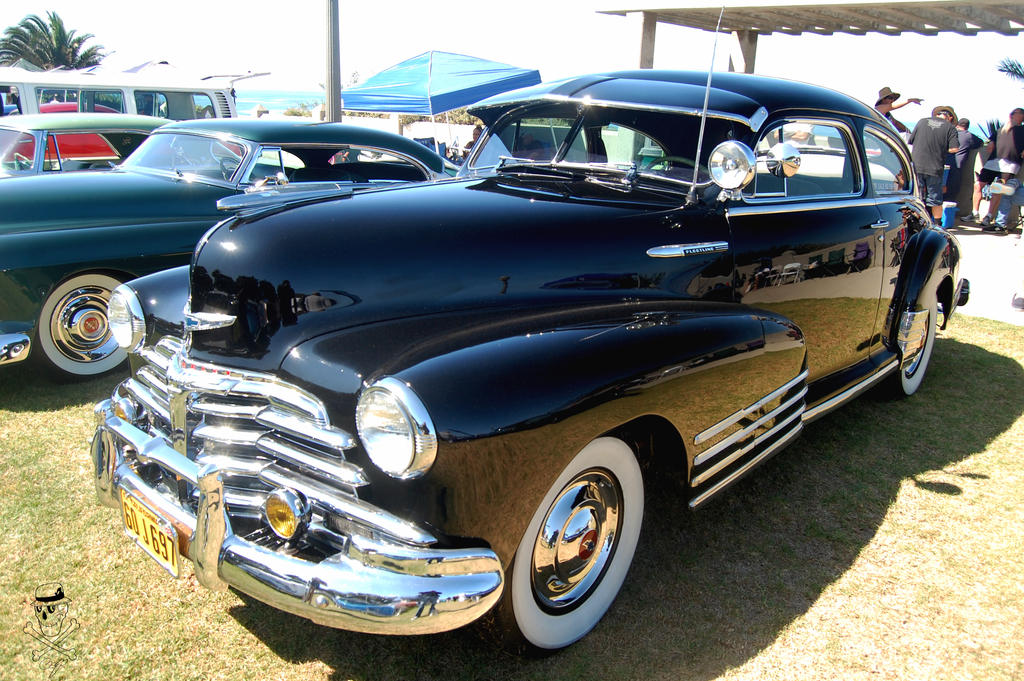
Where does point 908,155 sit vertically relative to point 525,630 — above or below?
above

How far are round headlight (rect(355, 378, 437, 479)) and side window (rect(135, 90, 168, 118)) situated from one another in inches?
372

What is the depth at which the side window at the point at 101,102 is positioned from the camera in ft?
32.6

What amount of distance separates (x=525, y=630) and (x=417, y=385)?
87 centimetres

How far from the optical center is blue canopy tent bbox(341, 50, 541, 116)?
43.0ft

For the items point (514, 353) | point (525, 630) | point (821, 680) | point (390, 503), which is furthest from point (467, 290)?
point (821, 680)

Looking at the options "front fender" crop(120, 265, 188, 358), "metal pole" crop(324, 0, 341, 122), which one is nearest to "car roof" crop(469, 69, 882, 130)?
"front fender" crop(120, 265, 188, 358)

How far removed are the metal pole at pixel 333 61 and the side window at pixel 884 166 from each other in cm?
616

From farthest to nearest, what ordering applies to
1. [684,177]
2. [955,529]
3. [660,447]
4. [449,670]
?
[955,529], [684,177], [660,447], [449,670]

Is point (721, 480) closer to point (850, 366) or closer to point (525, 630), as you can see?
point (525, 630)

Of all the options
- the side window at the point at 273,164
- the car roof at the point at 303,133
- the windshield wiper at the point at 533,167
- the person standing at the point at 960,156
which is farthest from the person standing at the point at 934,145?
the windshield wiper at the point at 533,167

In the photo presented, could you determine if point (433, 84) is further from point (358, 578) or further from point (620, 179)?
point (358, 578)

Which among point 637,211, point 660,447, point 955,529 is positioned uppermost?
point 637,211

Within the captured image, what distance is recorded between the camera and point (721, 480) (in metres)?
2.80

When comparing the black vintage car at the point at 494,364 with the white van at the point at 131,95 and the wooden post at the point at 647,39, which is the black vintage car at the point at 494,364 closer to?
the white van at the point at 131,95
